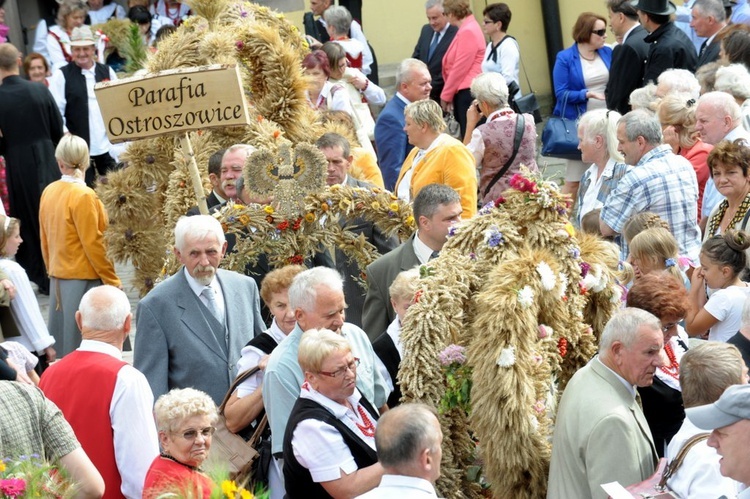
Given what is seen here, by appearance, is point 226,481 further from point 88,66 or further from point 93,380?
point 88,66

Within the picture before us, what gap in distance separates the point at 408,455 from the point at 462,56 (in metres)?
9.04

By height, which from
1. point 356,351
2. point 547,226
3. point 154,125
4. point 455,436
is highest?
point 154,125

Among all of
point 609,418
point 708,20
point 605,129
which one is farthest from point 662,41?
point 609,418

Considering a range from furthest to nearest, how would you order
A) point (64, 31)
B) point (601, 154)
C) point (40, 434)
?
point (64, 31)
point (601, 154)
point (40, 434)

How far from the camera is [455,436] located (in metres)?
5.39

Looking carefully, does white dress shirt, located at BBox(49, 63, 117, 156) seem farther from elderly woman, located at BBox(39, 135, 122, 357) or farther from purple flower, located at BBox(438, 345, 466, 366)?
purple flower, located at BBox(438, 345, 466, 366)

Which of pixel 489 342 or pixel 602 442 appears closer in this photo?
pixel 602 442

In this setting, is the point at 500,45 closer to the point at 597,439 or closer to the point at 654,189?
the point at 654,189

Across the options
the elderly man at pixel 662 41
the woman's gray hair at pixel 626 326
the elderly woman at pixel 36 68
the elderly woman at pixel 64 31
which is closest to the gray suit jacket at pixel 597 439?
the woman's gray hair at pixel 626 326

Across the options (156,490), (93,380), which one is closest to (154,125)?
(93,380)

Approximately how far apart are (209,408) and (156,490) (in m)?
0.55

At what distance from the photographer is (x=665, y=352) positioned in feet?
17.8

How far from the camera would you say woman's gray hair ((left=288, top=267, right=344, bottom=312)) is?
17.4 feet

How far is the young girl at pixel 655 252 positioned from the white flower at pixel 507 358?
160 cm
